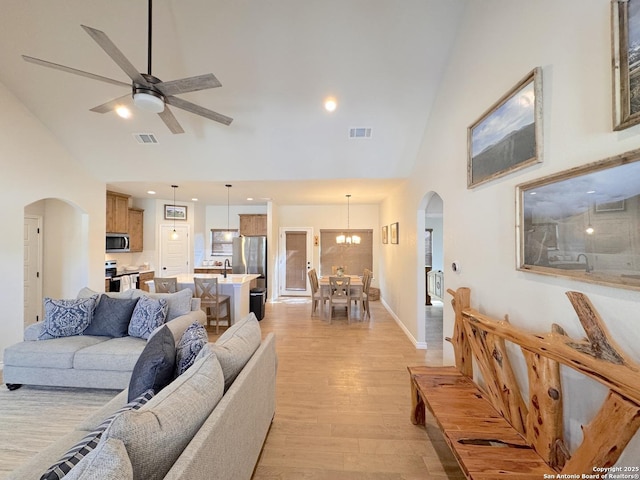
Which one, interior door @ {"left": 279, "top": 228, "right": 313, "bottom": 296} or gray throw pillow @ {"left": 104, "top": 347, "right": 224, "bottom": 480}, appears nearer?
gray throw pillow @ {"left": 104, "top": 347, "right": 224, "bottom": 480}

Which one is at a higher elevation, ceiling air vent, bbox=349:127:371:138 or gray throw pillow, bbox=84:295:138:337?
ceiling air vent, bbox=349:127:371:138

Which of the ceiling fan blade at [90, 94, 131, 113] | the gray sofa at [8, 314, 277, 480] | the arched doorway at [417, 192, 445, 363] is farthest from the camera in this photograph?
the arched doorway at [417, 192, 445, 363]

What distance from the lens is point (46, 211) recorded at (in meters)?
4.49

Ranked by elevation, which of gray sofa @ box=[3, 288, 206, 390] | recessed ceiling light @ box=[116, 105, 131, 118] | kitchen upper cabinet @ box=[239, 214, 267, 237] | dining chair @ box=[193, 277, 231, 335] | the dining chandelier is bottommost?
gray sofa @ box=[3, 288, 206, 390]

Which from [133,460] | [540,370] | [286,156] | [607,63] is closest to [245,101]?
[286,156]

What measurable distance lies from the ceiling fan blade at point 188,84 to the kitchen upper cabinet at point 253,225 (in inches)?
199

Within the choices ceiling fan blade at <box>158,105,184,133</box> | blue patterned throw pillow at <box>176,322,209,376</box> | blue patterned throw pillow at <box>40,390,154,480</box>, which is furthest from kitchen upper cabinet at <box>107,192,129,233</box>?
blue patterned throw pillow at <box>40,390,154,480</box>

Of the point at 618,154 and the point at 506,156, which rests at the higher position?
the point at 506,156

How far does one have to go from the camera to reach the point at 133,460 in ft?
2.81

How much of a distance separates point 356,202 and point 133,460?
6.55 meters

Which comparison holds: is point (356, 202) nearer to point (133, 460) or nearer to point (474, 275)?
point (474, 275)

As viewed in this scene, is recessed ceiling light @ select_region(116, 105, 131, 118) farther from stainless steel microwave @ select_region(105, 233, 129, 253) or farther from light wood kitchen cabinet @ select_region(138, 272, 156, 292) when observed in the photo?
light wood kitchen cabinet @ select_region(138, 272, 156, 292)

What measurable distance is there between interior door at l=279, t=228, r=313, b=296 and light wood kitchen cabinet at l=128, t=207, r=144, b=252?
11.7 feet

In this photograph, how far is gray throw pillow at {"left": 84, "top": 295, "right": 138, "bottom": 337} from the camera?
9.30 feet
